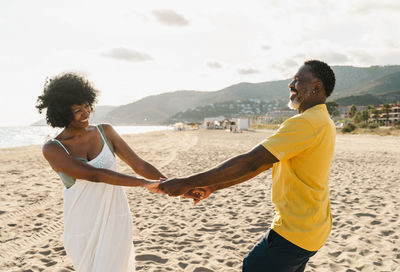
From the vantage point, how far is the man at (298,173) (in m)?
1.59

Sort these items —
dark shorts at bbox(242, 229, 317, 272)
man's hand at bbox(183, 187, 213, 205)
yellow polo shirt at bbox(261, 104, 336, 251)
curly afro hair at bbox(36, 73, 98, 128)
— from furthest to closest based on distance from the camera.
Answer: man's hand at bbox(183, 187, 213, 205)
curly afro hair at bbox(36, 73, 98, 128)
dark shorts at bbox(242, 229, 317, 272)
yellow polo shirt at bbox(261, 104, 336, 251)

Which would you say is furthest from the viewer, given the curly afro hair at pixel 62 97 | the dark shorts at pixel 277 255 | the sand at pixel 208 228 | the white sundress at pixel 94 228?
the sand at pixel 208 228

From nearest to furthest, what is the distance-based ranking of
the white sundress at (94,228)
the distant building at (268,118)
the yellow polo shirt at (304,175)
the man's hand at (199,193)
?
the yellow polo shirt at (304,175) < the white sundress at (94,228) < the man's hand at (199,193) < the distant building at (268,118)

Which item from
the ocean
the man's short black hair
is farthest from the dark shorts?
the ocean

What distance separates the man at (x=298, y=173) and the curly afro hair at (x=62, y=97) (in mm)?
1119

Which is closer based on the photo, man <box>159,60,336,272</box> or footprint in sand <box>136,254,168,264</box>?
man <box>159,60,336,272</box>

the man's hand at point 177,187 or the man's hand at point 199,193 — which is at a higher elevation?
the man's hand at point 177,187

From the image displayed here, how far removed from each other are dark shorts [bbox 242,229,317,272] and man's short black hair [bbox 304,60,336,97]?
0.95 meters

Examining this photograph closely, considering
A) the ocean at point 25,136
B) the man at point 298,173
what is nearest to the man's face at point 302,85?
the man at point 298,173

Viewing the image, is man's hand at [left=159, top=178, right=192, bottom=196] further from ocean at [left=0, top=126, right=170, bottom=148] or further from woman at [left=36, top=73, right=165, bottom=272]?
ocean at [left=0, top=126, right=170, bottom=148]

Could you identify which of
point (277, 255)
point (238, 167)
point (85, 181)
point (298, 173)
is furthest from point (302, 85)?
point (85, 181)

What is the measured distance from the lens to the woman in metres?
2.05

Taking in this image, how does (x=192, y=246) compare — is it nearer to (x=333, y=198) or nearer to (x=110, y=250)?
(x=110, y=250)

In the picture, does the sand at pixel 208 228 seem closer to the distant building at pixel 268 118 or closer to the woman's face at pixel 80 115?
the woman's face at pixel 80 115
